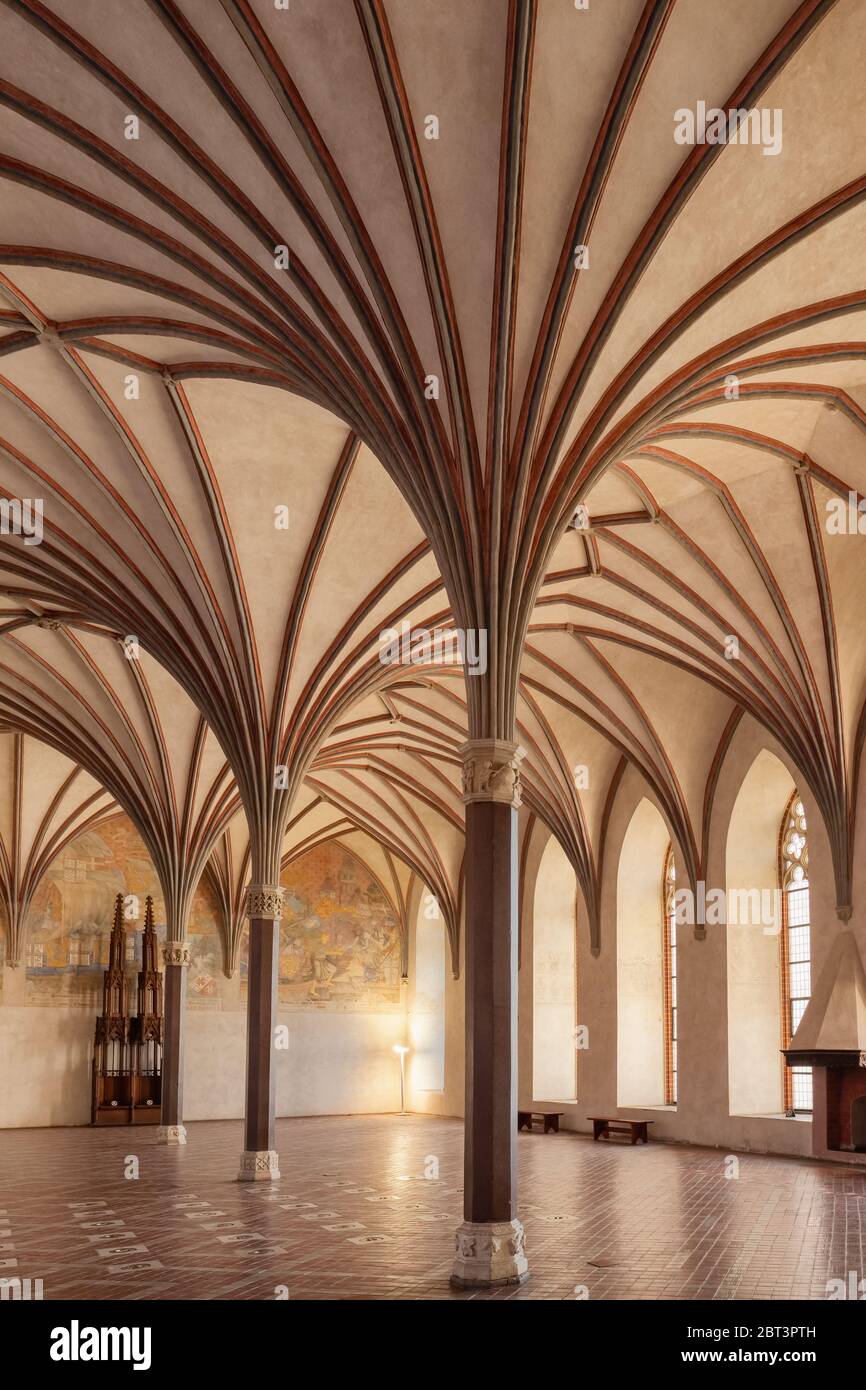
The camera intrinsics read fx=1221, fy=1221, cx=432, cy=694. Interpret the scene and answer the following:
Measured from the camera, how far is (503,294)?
1095 centimetres

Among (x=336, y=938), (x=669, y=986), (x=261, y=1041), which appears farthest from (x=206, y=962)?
(x=261, y=1041)

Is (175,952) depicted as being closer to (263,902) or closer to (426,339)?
(263,902)

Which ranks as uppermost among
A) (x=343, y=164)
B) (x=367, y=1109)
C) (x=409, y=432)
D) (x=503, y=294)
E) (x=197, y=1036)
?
(x=343, y=164)

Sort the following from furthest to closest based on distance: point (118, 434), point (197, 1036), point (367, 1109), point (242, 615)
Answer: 1. point (367, 1109)
2. point (197, 1036)
3. point (242, 615)
4. point (118, 434)

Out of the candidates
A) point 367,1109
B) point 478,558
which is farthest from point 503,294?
point 367,1109

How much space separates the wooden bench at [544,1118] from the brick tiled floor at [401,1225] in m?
5.15

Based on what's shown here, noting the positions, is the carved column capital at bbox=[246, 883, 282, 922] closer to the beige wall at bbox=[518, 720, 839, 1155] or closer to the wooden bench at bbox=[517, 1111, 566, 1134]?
the beige wall at bbox=[518, 720, 839, 1155]

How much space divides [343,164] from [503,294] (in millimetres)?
1784

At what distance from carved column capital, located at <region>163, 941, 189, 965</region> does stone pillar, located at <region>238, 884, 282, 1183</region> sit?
694cm

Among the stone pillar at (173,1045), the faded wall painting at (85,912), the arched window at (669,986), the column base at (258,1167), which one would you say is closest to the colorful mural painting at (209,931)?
the faded wall painting at (85,912)

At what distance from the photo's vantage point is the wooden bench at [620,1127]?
24375mm

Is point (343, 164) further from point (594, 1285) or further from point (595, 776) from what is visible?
point (595, 776)

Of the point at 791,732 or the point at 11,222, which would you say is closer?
the point at 11,222

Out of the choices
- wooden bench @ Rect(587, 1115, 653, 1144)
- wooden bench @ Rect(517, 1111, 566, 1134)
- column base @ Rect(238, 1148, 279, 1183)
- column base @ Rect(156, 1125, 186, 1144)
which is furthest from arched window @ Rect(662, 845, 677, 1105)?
column base @ Rect(238, 1148, 279, 1183)
